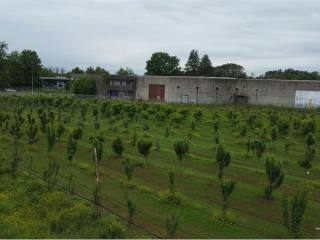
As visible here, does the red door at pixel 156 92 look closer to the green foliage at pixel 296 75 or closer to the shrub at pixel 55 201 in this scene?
the green foliage at pixel 296 75

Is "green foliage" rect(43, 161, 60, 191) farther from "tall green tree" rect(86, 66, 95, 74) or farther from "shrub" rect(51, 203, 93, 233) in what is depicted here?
"tall green tree" rect(86, 66, 95, 74)

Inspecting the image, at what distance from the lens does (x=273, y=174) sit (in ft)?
53.5

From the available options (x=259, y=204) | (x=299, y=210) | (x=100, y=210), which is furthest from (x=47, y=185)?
(x=299, y=210)

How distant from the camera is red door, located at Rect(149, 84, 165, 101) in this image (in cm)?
6701

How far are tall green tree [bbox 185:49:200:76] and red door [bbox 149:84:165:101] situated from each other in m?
45.6

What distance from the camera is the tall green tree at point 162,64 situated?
369ft

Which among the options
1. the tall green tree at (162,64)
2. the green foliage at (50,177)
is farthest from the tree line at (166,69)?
the green foliage at (50,177)

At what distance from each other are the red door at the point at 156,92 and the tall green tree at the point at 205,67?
145 feet

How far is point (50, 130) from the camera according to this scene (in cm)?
2445

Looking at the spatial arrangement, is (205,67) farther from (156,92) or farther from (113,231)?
(113,231)

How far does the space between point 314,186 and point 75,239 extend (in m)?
9.75

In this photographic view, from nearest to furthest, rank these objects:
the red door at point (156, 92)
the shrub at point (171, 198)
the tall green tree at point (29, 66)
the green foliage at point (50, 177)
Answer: the shrub at point (171, 198) < the green foliage at point (50, 177) < the red door at point (156, 92) < the tall green tree at point (29, 66)

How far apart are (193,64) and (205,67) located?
115 inches

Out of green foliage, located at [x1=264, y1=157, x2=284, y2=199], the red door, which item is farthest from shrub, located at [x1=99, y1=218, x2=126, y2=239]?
the red door
